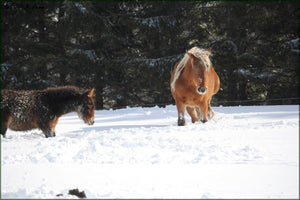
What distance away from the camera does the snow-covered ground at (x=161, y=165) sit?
2.23 m

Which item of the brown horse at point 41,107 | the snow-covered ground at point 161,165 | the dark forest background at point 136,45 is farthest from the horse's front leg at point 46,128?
the dark forest background at point 136,45

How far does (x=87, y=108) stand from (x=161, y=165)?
111 inches

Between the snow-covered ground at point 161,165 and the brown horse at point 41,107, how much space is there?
115 cm

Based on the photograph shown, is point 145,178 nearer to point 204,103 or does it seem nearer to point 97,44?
point 204,103

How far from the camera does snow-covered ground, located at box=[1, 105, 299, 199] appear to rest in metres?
2.23

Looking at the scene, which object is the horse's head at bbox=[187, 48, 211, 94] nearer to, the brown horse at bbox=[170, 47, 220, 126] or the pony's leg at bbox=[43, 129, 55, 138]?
the brown horse at bbox=[170, 47, 220, 126]

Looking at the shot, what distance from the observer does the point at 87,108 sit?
17.5 feet

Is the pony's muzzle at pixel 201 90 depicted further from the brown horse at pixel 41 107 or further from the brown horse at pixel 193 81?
the brown horse at pixel 41 107

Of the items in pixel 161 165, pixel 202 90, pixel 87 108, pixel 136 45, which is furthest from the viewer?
pixel 136 45

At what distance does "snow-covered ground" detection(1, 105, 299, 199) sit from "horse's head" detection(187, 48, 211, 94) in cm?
86

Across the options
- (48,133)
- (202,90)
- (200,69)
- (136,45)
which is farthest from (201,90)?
(136,45)

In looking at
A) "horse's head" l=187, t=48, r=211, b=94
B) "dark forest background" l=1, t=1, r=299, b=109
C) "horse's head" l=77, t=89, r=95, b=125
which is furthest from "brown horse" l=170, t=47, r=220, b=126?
"dark forest background" l=1, t=1, r=299, b=109

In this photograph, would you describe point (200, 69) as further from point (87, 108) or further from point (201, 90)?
point (87, 108)

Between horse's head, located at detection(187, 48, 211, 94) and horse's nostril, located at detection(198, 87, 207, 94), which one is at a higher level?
horse's head, located at detection(187, 48, 211, 94)
